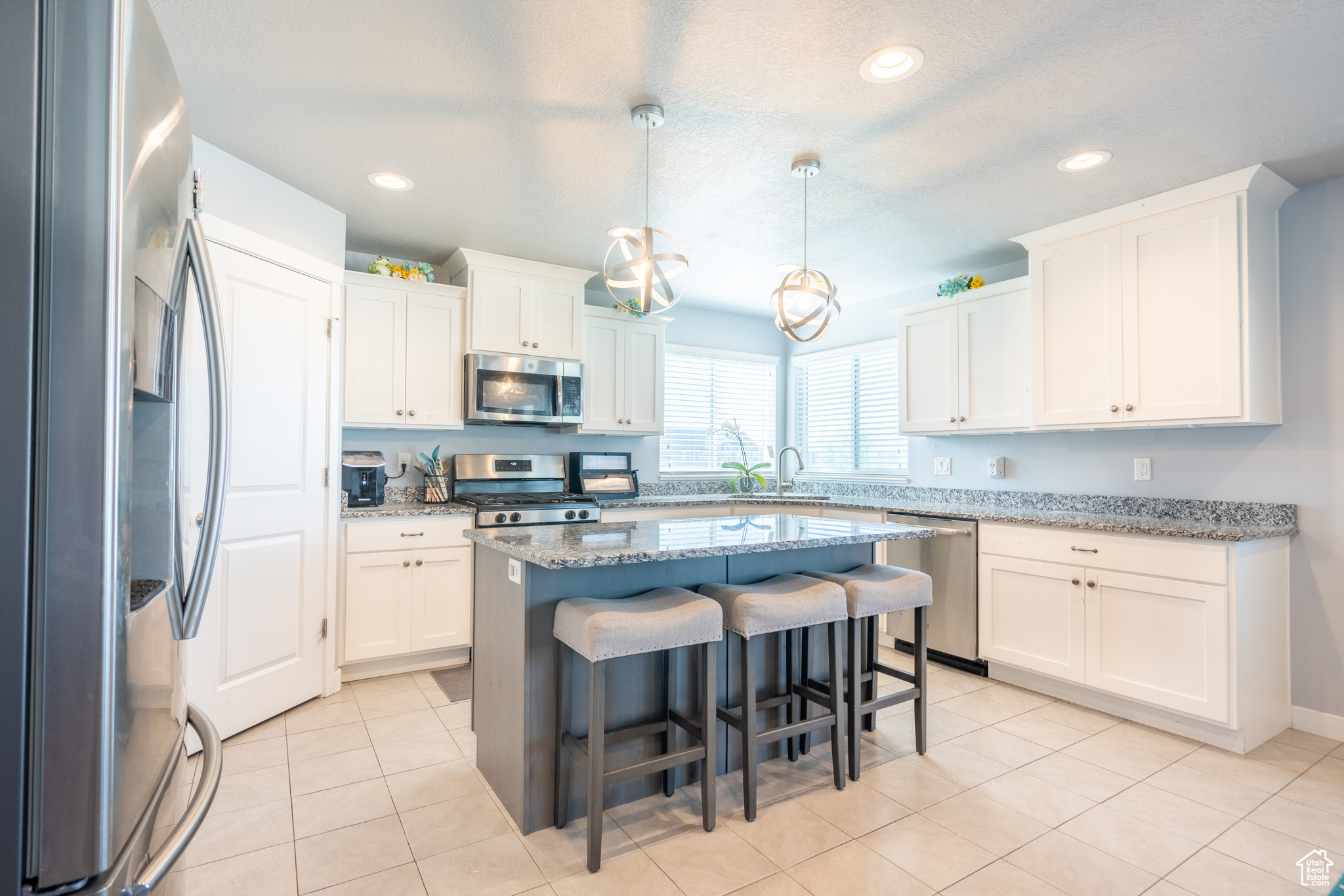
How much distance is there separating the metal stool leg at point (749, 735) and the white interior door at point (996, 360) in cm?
241

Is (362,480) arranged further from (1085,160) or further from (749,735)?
(1085,160)

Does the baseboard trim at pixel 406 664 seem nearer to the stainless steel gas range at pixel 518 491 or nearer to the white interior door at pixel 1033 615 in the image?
the stainless steel gas range at pixel 518 491

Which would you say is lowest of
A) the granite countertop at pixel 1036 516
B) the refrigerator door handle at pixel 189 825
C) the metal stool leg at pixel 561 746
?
the metal stool leg at pixel 561 746

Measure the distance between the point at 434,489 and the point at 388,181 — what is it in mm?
1799

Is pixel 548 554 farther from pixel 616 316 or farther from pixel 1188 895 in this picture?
pixel 616 316

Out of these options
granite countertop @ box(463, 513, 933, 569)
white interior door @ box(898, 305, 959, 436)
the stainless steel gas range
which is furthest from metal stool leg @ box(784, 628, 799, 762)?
white interior door @ box(898, 305, 959, 436)

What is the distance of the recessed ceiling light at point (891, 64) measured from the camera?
1974mm

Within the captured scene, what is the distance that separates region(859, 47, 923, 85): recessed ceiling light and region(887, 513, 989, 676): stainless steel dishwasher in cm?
225

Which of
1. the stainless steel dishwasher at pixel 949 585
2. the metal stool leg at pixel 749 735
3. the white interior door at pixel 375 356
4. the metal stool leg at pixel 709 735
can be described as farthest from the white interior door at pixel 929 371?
the white interior door at pixel 375 356

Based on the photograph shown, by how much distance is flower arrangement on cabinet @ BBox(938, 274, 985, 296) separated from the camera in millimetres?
3859

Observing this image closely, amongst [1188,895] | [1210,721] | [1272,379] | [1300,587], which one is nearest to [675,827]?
[1188,895]

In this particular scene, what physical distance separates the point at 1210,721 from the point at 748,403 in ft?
11.9

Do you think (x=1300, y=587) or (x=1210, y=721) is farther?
(x=1300, y=587)

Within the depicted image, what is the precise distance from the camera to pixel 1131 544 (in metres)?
2.83
